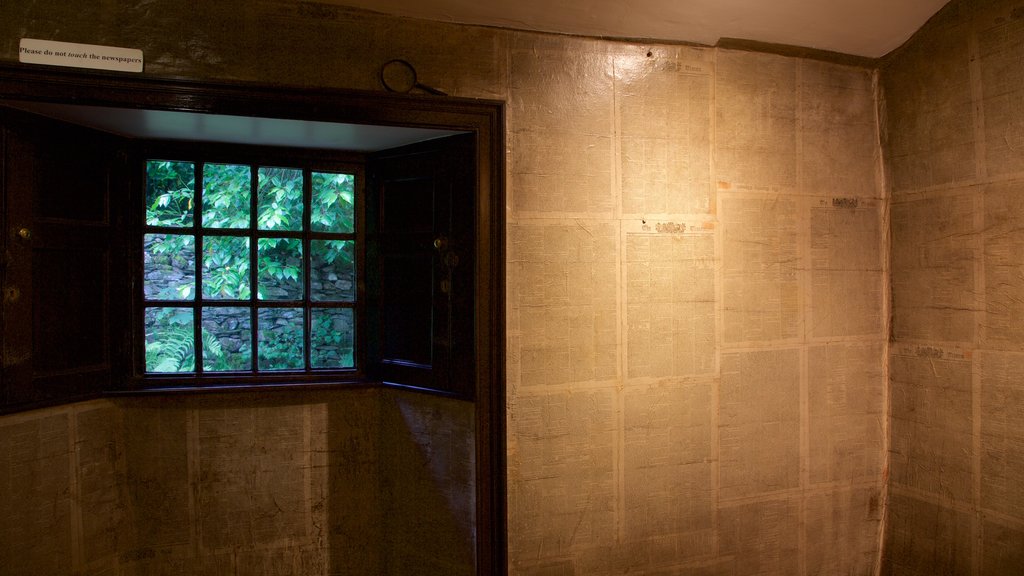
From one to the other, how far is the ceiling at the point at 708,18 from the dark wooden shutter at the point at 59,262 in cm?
116

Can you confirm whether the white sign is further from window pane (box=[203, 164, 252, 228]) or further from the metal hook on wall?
the metal hook on wall

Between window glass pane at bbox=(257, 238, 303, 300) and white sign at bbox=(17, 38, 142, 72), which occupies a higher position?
white sign at bbox=(17, 38, 142, 72)

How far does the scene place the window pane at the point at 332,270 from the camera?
2523mm

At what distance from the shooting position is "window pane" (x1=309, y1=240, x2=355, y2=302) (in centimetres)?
252

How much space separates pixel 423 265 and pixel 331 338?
A: 0.58 m

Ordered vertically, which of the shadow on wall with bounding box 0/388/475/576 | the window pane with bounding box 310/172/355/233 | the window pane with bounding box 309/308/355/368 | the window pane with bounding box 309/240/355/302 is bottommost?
the shadow on wall with bounding box 0/388/475/576

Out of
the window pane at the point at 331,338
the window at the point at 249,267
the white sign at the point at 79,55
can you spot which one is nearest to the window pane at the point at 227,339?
the window at the point at 249,267

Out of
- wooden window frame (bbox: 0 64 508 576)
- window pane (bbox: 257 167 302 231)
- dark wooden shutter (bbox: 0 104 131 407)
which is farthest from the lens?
window pane (bbox: 257 167 302 231)

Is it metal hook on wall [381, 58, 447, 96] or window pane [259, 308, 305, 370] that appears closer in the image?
metal hook on wall [381, 58, 447, 96]

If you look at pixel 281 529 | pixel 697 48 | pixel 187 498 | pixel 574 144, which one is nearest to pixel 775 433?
pixel 574 144

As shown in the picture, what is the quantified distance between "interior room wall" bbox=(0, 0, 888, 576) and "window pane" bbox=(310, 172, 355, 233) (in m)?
0.64

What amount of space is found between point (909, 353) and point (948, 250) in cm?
47

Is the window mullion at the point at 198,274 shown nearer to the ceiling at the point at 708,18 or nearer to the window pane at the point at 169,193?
the window pane at the point at 169,193

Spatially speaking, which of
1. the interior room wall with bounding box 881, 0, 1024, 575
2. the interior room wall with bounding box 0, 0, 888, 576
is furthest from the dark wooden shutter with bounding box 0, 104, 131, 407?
the interior room wall with bounding box 881, 0, 1024, 575
